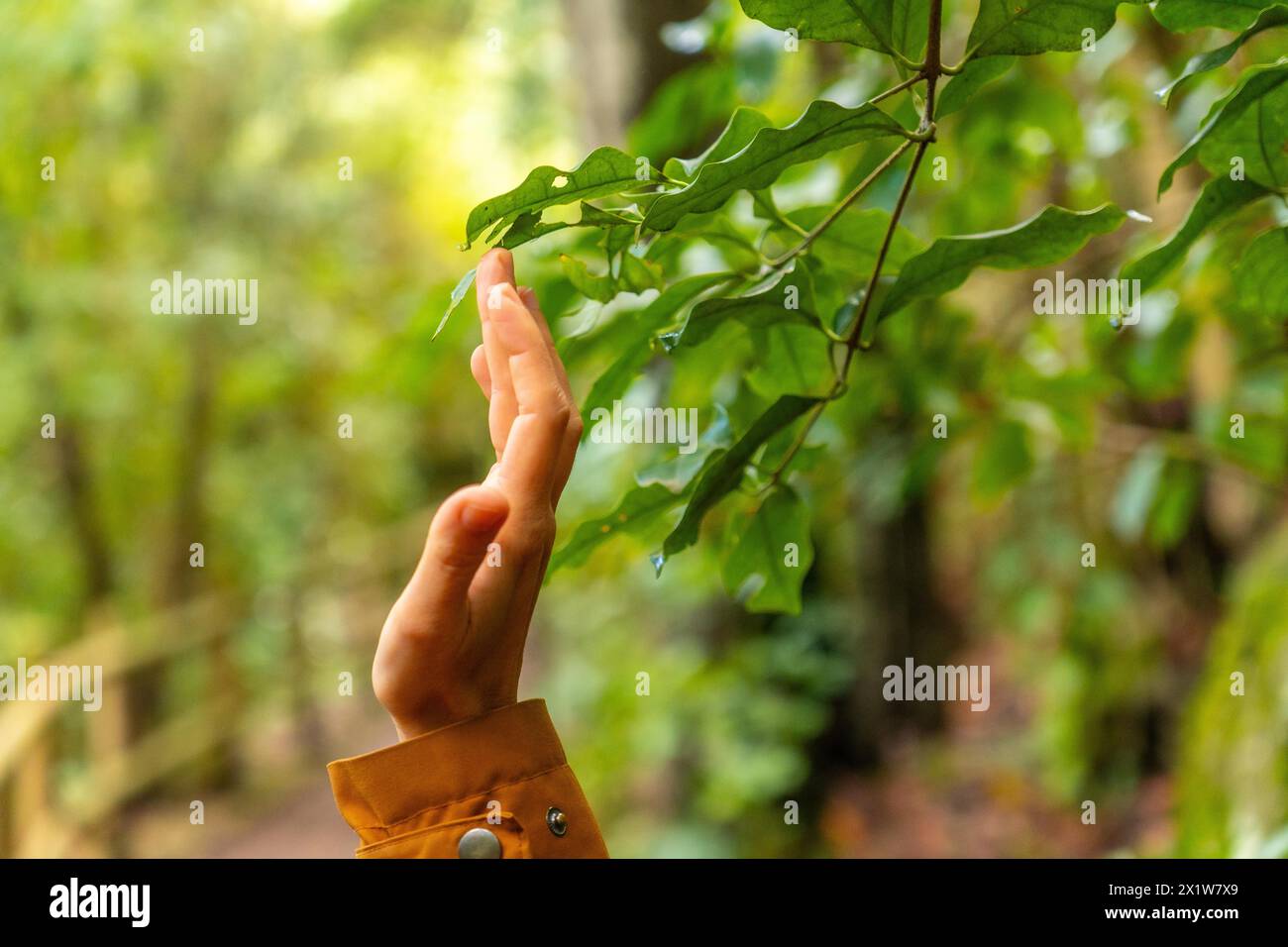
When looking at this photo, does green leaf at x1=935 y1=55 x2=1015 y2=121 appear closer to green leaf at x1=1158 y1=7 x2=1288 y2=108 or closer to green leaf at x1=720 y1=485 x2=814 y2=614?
green leaf at x1=1158 y1=7 x2=1288 y2=108

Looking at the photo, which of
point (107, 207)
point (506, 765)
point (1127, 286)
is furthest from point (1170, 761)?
point (107, 207)

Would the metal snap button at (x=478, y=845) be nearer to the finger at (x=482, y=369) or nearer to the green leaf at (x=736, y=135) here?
the finger at (x=482, y=369)

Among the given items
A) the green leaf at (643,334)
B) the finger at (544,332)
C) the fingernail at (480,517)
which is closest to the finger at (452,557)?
the fingernail at (480,517)

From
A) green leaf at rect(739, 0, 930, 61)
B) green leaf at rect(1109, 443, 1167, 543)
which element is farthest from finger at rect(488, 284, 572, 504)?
green leaf at rect(1109, 443, 1167, 543)

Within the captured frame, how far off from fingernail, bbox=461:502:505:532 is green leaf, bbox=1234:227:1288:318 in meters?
0.56

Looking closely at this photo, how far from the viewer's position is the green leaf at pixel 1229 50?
60cm

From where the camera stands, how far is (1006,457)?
154 cm

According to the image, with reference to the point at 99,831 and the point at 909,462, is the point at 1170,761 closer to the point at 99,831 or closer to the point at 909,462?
the point at 909,462

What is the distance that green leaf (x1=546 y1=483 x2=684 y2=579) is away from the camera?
82 centimetres

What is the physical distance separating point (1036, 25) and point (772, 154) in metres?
0.18

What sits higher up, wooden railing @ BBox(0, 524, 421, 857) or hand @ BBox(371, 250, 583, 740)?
hand @ BBox(371, 250, 583, 740)

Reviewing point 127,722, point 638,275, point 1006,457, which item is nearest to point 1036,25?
point 638,275

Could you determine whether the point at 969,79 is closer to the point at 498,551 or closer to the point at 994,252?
the point at 994,252

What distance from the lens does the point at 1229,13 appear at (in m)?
0.68
